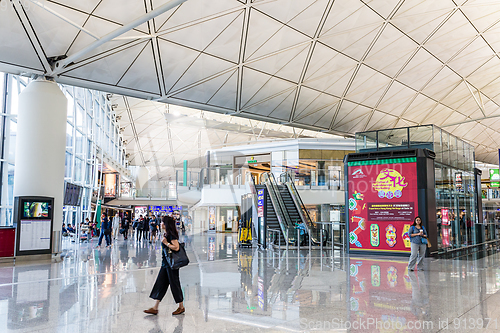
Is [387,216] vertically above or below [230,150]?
below

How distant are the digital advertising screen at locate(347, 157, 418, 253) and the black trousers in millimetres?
11042

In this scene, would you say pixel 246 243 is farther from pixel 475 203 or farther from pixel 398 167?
pixel 475 203

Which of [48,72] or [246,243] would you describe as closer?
[48,72]

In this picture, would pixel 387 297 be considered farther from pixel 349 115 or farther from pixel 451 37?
pixel 349 115

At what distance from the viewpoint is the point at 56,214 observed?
1569 cm

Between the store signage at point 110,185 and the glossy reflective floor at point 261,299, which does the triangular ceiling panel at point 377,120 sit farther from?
the store signage at point 110,185

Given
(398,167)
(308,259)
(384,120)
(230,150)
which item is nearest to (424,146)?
(398,167)

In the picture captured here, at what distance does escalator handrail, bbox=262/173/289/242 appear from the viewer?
63.5ft

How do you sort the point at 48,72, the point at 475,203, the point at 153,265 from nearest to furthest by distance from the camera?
1. the point at 153,265
2. the point at 48,72
3. the point at 475,203

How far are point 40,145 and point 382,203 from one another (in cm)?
1346

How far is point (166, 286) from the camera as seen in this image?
6.39 metres

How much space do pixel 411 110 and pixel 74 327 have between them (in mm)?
32755

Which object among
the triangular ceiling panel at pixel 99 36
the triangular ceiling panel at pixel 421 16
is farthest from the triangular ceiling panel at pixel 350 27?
the triangular ceiling panel at pixel 99 36

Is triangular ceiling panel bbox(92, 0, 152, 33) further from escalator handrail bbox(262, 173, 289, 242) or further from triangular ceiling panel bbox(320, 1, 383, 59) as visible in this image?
escalator handrail bbox(262, 173, 289, 242)
